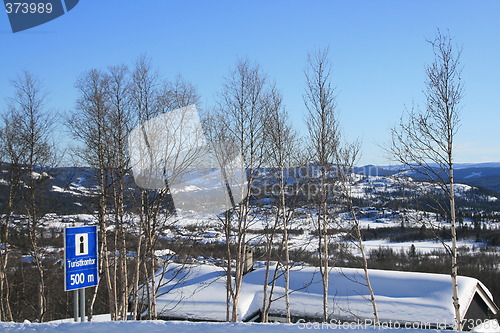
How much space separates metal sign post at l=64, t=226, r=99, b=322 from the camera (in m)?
6.21

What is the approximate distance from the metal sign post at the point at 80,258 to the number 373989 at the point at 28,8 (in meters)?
3.68

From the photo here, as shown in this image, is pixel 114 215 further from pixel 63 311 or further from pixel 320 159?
pixel 63 311

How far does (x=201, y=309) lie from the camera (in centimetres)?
1831

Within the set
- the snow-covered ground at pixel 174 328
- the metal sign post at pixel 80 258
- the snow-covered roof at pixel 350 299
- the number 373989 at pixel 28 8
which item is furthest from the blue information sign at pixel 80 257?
the snow-covered roof at pixel 350 299

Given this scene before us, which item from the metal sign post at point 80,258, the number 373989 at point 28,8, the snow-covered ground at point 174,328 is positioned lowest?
the snow-covered ground at point 174,328

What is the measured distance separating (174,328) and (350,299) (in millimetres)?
13924

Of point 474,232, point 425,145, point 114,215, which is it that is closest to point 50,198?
point 114,215

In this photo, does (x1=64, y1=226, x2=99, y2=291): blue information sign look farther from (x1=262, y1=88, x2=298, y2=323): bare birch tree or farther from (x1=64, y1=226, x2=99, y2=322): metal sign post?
(x1=262, y1=88, x2=298, y2=323): bare birch tree

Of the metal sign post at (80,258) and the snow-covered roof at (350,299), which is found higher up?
the metal sign post at (80,258)

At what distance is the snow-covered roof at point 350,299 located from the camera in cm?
1700

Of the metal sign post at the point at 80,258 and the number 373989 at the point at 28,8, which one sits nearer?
the metal sign post at the point at 80,258

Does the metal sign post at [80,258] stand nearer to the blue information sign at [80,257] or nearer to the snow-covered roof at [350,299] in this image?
the blue information sign at [80,257]

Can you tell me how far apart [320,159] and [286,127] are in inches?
63.1

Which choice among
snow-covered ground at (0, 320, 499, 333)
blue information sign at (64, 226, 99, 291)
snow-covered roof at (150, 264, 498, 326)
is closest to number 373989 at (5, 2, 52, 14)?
blue information sign at (64, 226, 99, 291)
